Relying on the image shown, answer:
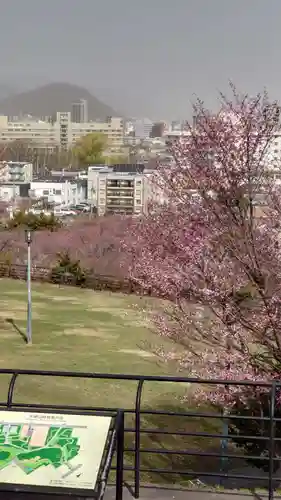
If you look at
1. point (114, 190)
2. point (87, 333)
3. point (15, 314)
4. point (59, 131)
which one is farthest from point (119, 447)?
point (59, 131)

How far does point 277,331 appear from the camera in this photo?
22.4 feet

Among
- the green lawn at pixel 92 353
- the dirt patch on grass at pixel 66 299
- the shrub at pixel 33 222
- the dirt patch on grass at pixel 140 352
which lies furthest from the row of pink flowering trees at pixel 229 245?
the shrub at pixel 33 222

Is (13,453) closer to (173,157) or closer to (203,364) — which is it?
(203,364)

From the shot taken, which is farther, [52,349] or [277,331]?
[52,349]

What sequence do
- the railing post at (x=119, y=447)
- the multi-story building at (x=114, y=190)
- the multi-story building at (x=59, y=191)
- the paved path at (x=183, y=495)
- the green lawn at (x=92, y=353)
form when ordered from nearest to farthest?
the railing post at (x=119, y=447) < the paved path at (x=183, y=495) < the green lawn at (x=92, y=353) < the multi-story building at (x=114, y=190) < the multi-story building at (x=59, y=191)

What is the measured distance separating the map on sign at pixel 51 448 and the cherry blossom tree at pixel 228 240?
3632 mm

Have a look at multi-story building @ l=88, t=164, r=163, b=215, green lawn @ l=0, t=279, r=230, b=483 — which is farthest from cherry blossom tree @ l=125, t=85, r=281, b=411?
multi-story building @ l=88, t=164, r=163, b=215

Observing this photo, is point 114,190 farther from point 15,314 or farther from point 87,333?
point 87,333

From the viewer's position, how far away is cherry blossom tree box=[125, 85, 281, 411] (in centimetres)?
688

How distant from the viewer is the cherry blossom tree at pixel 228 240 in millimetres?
6879

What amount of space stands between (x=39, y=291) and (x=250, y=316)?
22.8 metres

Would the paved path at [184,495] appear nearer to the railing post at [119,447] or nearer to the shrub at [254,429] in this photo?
the railing post at [119,447]

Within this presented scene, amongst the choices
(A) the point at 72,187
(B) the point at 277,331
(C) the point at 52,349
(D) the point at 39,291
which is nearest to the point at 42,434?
(B) the point at 277,331

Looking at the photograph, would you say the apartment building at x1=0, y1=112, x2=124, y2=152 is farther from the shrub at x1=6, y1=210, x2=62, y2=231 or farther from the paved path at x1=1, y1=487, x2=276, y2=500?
the paved path at x1=1, y1=487, x2=276, y2=500
